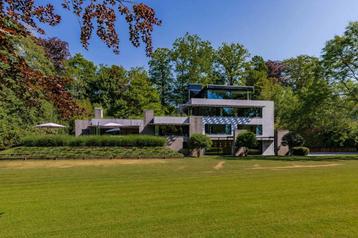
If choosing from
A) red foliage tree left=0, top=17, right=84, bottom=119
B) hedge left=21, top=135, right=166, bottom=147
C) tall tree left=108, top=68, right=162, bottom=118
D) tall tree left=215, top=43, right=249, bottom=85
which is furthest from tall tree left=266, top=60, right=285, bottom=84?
red foliage tree left=0, top=17, right=84, bottom=119

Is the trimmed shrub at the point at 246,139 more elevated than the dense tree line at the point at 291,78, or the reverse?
the dense tree line at the point at 291,78

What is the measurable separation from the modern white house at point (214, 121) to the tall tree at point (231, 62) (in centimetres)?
1470

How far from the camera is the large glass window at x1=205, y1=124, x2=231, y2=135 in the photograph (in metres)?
38.4

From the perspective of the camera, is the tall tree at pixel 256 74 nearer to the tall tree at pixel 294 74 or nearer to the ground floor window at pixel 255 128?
the tall tree at pixel 294 74

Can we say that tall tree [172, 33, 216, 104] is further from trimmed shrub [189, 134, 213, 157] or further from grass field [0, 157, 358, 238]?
→ grass field [0, 157, 358, 238]

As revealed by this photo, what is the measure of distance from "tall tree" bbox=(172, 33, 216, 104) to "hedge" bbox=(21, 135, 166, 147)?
22814 millimetres

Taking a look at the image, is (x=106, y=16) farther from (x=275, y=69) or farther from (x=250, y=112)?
(x=275, y=69)

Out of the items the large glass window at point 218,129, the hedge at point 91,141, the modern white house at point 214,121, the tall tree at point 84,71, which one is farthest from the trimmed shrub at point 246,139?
the tall tree at point 84,71

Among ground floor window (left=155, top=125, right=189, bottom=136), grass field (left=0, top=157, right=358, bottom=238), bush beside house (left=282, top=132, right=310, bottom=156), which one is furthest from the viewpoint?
ground floor window (left=155, top=125, right=189, bottom=136)

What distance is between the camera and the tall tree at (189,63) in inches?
2080

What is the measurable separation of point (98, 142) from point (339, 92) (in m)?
22.8

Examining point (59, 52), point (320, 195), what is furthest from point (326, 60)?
point (59, 52)

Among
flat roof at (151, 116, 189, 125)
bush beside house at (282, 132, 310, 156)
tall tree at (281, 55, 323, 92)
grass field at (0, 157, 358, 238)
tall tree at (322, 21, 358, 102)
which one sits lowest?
grass field at (0, 157, 358, 238)

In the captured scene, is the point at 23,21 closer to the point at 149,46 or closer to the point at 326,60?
the point at 149,46
